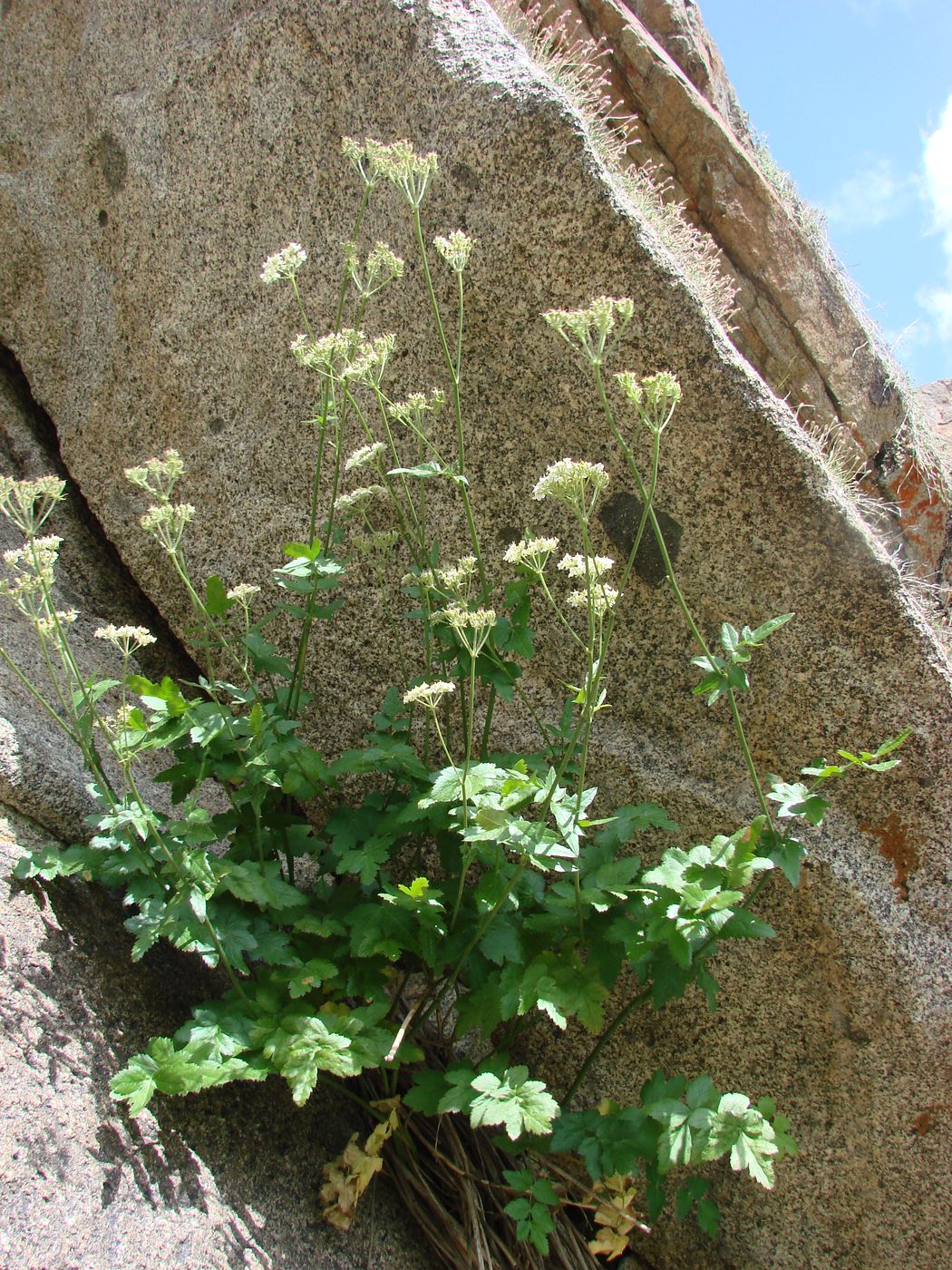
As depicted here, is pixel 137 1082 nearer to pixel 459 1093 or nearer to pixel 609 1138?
pixel 459 1093

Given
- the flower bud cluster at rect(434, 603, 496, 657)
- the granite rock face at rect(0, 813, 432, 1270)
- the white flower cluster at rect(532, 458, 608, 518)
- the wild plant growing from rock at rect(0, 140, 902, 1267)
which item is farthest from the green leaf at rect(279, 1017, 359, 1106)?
the white flower cluster at rect(532, 458, 608, 518)

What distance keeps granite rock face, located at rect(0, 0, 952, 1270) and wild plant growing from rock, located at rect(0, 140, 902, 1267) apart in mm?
173

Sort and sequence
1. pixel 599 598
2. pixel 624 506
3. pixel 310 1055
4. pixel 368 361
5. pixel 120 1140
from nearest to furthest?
pixel 310 1055, pixel 120 1140, pixel 599 598, pixel 368 361, pixel 624 506

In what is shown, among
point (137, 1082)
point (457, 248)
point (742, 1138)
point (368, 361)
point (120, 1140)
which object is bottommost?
point (120, 1140)

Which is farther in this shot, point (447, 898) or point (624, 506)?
point (624, 506)

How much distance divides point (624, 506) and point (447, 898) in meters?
1.35

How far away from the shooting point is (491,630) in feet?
7.99

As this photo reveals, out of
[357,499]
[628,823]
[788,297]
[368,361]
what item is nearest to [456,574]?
[357,499]

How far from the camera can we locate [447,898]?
2445mm

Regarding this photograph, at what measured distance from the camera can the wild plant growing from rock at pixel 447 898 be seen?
6.76 feet

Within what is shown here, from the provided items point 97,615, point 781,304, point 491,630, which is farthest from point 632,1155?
point 781,304

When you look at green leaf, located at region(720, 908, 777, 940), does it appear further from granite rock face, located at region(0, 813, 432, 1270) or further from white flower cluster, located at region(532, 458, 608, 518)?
granite rock face, located at region(0, 813, 432, 1270)

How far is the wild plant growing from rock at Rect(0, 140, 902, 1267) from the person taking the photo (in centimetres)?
206

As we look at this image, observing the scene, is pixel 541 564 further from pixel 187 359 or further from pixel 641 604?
pixel 187 359
